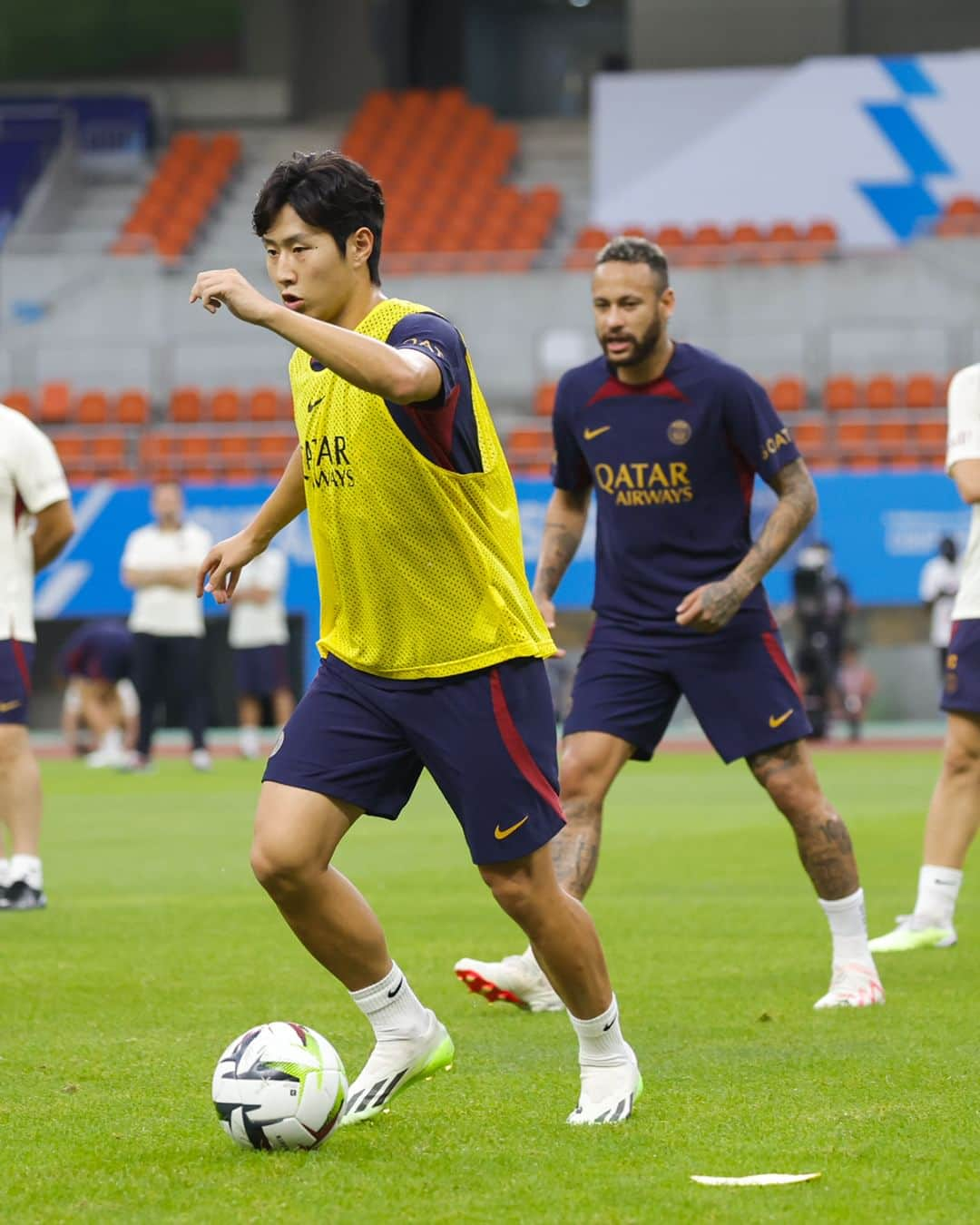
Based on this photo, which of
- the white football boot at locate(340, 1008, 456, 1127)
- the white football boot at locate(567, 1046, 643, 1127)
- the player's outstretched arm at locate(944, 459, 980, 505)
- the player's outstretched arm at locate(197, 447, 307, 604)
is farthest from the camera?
the player's outstretched arm at locate(944, 459, 980, 505)

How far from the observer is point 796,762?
6773 mm

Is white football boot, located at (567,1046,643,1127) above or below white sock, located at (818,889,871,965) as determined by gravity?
above

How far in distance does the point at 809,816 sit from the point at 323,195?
118 inches

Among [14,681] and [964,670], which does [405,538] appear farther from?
[14,681]

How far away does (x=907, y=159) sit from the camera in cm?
3088

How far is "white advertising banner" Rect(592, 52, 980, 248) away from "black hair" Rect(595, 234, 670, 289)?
24183 mm

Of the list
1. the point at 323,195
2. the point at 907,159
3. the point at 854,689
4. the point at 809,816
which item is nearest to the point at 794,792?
the point at 809,816

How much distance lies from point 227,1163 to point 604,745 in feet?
8.22

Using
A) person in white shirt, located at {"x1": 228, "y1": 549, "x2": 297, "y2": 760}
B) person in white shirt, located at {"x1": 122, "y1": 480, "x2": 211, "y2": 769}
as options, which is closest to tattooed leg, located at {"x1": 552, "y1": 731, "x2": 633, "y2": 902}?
person in white shirt, located at {"x1": 122, "y1": 480, "x2": 211, "y2": 769}

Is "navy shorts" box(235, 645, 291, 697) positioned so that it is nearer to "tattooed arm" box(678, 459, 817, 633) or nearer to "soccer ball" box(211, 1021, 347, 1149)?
"tattooed arm" box(678, 459, 817, 633)

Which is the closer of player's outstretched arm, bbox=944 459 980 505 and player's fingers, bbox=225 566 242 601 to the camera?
player's fingers, bbox=225 566 242 601

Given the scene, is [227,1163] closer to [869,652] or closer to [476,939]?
[476,939]

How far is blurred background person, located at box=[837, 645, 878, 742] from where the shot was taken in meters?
23.2

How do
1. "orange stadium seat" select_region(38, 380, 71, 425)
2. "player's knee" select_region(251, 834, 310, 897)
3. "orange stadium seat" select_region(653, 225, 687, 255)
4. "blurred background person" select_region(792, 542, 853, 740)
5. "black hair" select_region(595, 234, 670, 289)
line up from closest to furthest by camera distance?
"player's knee" select_region(251, 834, 310, 897)
"black hair" select_region(595, 234, 670, 289)
"blurred background person" select_region(792, 542, 853, 740)
"orange stadium seat" select_region(38, 380, 71, 425)
"orange stadium seat" select_region(653, 225, 687, 255)
